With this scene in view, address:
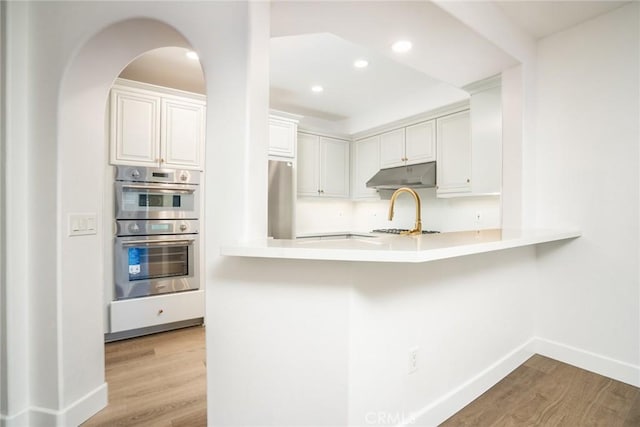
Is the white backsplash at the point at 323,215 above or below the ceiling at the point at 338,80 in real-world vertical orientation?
below

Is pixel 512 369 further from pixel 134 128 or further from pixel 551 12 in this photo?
pixel 134 128

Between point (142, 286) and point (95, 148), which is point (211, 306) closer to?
point (95, 148)

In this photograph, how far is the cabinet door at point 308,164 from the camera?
13.6 ft

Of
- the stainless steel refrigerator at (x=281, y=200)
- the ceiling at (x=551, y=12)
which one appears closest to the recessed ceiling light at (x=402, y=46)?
the ceiling at (x=551, y=12)

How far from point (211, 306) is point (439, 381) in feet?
3.97

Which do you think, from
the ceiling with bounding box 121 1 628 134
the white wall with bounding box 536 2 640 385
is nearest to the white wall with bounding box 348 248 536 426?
the white wall with bounding box 536 2 640 385

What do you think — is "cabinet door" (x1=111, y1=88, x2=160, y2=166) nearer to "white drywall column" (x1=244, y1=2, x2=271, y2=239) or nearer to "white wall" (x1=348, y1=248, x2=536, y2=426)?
"white drywall column" (x1=244, y1=2, x2=271, y2=239)

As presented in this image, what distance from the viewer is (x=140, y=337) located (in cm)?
284

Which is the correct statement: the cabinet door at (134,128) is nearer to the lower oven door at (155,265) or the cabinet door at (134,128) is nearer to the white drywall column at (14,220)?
the lower oven door at (155,265)

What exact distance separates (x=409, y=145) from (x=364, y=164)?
82 centimetres

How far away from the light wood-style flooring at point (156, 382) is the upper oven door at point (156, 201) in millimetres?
1108

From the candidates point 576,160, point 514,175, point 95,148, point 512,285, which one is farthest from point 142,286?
point 576,160

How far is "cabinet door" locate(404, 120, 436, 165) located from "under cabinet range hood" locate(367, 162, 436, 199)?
0.29ft
